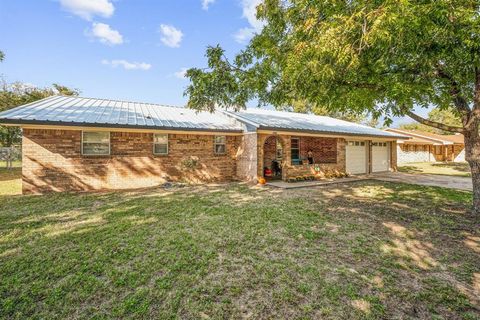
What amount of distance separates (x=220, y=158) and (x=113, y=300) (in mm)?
9859

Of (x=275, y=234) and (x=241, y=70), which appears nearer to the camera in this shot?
(x=275, y=234)

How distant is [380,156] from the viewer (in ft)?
55.7

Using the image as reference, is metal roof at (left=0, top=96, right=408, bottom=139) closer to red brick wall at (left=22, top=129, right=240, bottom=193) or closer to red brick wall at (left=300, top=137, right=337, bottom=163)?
red brick wall at (left=22, top=129, right=240, bottom=193)

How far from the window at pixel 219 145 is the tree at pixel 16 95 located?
19832mm

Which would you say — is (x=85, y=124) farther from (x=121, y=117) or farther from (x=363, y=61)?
(x=363, y=61)

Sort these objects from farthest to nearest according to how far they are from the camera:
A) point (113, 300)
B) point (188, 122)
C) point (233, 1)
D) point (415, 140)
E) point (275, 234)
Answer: point (415, 140) → point (188, 122) → point (233, 1) → point (275, 234) → point (113, 300)

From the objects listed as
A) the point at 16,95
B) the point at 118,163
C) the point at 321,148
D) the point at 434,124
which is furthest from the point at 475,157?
the point at 16,95

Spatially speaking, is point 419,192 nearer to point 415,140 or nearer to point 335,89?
point 335,89

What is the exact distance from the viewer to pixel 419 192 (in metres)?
9.52

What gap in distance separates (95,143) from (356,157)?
14.8 m

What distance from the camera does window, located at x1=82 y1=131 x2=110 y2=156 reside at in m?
9.74

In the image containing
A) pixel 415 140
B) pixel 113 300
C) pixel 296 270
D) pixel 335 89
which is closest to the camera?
pixel 113 300

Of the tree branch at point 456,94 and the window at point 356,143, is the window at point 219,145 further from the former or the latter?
the tree branch at point 456,94

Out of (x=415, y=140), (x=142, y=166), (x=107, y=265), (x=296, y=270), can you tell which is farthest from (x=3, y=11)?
(x=415, y=140)
